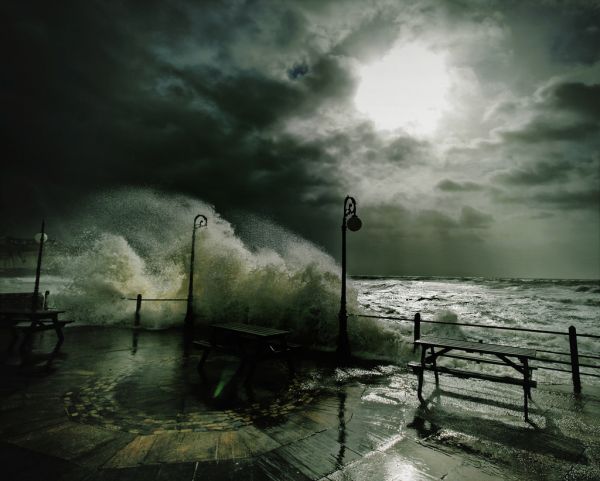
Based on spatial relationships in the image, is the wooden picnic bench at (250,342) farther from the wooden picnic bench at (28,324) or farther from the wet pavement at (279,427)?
the wooden picnic bench at (28,324)

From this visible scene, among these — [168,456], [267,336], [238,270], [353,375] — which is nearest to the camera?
[168,456]

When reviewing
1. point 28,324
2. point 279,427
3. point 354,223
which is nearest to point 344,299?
point 354,223

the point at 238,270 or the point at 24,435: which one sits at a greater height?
the point at 238,270

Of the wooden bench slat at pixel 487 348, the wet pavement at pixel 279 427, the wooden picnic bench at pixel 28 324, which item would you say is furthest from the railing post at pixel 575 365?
the wooden picnic bench at pixel 28 324

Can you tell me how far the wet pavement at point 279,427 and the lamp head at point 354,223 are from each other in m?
4.06

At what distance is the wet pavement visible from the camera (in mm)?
3293

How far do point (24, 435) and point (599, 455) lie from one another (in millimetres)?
6754

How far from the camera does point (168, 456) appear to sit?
343 centimetres

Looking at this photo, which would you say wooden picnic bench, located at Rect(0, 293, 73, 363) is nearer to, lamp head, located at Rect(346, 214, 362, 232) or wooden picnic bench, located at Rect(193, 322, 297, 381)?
wooden picnic bench, located at Rect(193, 322, 297, 381)

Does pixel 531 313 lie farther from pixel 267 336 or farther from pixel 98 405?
pixel 98 405

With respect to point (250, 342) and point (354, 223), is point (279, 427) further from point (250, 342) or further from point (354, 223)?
point (354, 223)

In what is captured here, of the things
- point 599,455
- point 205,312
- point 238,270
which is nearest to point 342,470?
point 599,455

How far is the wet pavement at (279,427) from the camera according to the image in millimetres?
3293

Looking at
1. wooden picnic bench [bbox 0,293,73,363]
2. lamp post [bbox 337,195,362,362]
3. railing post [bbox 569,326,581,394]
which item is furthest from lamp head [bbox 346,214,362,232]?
wooden picnic bench [bbox 0,293,73,363]
